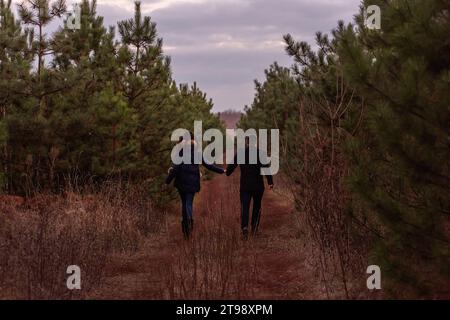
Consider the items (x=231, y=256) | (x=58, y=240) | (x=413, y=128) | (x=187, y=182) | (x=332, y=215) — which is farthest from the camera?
(x=187, y=182)

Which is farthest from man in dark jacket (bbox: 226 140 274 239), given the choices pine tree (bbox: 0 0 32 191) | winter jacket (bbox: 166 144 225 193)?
pine tree (bbox: 0 0 32 191)

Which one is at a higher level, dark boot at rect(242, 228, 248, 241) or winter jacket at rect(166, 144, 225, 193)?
winter jacket at rect(166, 144, 225, 193)

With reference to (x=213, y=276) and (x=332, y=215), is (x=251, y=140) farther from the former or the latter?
(x=213, y=276)

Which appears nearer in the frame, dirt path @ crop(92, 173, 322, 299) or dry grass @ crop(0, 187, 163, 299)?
dry grass @ crop(0, 187, 163, 299)

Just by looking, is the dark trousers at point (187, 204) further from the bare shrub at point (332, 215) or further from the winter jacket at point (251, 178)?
the bare shrub at point (332, 215)

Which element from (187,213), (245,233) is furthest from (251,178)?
(187,213)

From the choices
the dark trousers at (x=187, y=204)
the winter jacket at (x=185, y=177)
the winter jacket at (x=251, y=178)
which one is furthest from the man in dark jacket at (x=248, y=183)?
the dark trousers at (x=187, y=204)

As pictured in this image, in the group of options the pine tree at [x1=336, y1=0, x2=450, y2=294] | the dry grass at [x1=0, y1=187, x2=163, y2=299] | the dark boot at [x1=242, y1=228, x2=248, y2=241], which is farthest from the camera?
the dark boot at [x1=242, y1=228, x2=248, y2=241]

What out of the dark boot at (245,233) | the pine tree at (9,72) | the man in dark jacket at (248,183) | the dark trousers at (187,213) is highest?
the pine tree at (9,72)

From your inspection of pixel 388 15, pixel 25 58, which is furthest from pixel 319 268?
pixel 25 58

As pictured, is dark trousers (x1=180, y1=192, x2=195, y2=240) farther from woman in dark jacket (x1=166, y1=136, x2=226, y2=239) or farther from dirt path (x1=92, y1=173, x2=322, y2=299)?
dirt path (x1=92, y1=173, x2=322, y2=299)

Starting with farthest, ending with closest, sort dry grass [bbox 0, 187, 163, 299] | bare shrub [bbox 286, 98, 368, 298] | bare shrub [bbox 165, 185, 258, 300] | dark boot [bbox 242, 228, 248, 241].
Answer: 1. dark boot [bbox 242, 228, 248, 241]
2. bare shrub [bbox 286, 98, 368, 298]
3. dry grass [bbox 0, 187, 163, 299]
4. bare shrub [bbox 165, 185, 258, 300]

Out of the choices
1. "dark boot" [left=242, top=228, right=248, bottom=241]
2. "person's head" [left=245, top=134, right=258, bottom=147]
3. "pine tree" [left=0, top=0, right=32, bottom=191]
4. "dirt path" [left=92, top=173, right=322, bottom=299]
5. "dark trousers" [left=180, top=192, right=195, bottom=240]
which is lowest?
"dirt path" [left=92, top=173, right=322, bottom=299]
